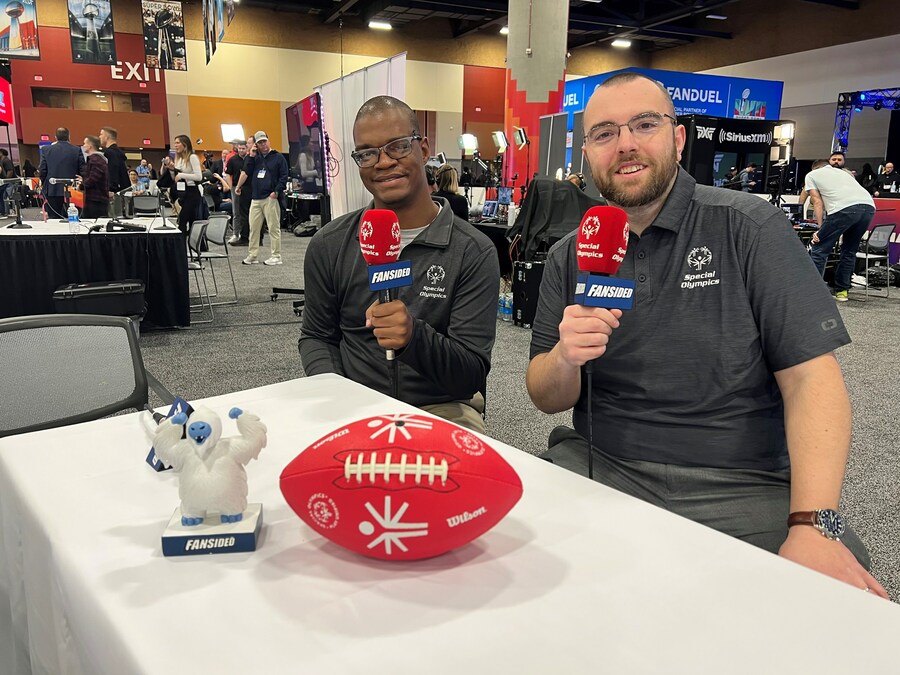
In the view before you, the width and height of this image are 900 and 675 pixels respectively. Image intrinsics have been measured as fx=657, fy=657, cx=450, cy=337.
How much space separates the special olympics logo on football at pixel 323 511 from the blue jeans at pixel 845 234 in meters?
7.18

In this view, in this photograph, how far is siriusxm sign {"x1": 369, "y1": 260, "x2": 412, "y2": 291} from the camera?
4.11 feet

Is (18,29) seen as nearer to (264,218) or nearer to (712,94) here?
(264,218)

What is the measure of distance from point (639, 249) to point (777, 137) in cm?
778

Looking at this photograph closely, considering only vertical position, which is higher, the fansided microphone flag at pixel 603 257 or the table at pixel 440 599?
the fansided microphone flag at pixel 603 257

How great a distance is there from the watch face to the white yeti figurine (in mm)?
918

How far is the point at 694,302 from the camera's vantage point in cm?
135

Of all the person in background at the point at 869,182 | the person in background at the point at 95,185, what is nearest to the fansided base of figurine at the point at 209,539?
the person in background at the point at 95,185

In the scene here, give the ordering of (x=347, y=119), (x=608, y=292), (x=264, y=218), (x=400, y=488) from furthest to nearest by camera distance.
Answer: (x=264, y=218), (x=347, y=119), (x=608, y=292), (x=400, y=488)

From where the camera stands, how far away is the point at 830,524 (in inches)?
43.3

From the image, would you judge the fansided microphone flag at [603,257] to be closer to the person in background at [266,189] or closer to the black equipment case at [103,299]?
the black equipment case at [103,299]

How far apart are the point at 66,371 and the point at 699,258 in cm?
165

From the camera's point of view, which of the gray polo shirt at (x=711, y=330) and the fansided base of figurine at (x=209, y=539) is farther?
the gray polo shirt at (x=711, y=330)

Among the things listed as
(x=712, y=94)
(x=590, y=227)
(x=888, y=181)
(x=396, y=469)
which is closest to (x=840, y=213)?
(x=888, y=181)

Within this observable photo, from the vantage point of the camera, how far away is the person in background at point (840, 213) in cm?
666
